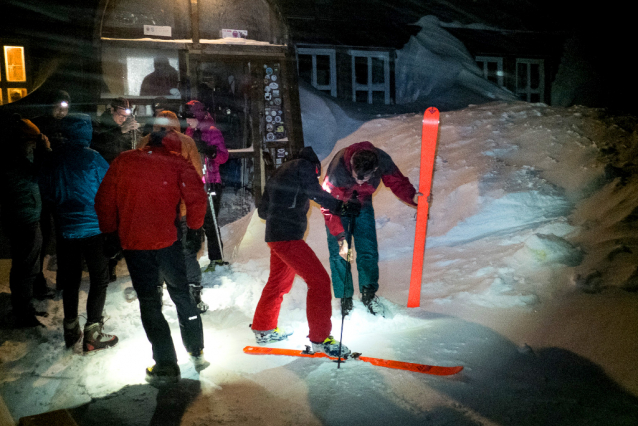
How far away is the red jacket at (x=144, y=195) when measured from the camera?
2.88 meters

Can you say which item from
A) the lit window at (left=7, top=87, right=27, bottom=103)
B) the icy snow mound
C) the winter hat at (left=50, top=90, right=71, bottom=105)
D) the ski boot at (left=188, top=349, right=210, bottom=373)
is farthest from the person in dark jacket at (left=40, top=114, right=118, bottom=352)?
the icy snow mound

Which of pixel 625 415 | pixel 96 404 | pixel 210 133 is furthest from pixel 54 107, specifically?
pixel 625 415

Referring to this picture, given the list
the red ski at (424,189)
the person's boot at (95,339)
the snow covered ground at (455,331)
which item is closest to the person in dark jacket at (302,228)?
the snow covered ground at (455,331)

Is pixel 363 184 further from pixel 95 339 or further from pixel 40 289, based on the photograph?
pixel 40 289

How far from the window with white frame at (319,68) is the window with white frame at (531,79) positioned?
6.25m

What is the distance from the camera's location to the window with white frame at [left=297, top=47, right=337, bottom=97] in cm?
1203

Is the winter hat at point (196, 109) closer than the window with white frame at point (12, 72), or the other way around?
the winter hat at point (196, 109)

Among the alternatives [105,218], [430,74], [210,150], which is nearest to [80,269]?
[105,218]

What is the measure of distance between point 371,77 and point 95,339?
10787mm

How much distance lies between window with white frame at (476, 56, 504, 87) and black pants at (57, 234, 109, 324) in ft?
43.0

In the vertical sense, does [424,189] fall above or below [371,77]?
below

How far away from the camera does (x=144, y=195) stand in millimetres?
2900

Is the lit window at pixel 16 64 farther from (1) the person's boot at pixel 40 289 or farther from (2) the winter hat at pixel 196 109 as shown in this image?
(1) the person's boot at pixel 40 289

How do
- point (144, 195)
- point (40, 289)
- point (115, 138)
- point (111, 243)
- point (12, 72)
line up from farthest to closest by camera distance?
point (12, 72) → point (115, 138) → point (40, 289) → point (111, 243) → point (144, 195)
